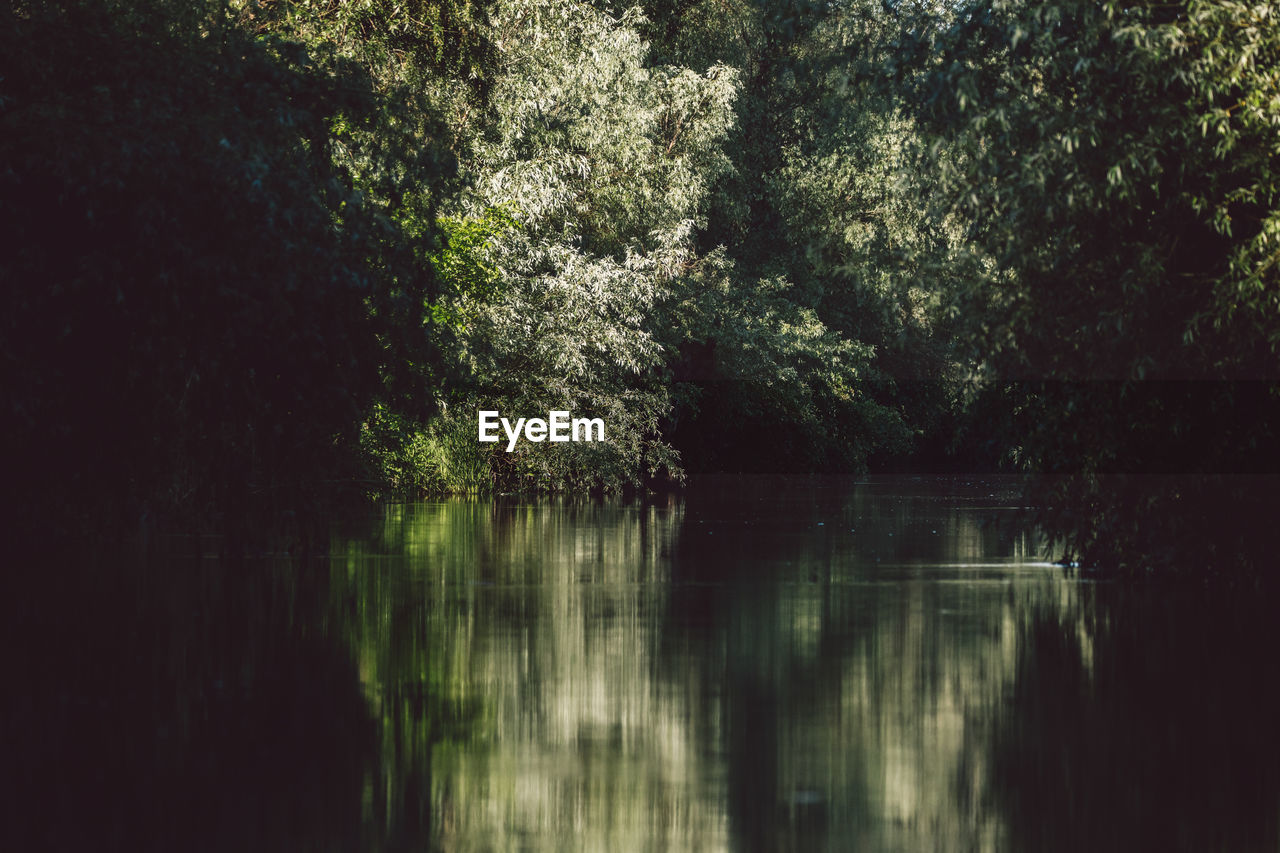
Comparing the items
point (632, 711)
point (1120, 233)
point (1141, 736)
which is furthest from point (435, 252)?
point (1141, 736)

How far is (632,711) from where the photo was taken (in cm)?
1055

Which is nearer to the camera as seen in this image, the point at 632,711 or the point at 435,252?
the point at 632,711

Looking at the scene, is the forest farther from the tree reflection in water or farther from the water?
the tree reflection in water

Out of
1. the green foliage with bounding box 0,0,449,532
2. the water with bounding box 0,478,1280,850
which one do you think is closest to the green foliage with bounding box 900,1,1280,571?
the water with bounding box 0,478,1280,850

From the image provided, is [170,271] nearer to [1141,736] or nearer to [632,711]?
[632,711]

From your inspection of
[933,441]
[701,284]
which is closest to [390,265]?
[701,284]

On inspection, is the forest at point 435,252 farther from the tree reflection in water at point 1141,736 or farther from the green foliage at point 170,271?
the tree reflection in water at point 1141,736

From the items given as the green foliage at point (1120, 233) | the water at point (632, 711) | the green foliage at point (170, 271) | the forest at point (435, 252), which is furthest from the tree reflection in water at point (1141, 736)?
the green foliage at point (170, 271)

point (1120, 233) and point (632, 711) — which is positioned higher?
point (1120, 233)

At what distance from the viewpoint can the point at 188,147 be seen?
56.7 ft

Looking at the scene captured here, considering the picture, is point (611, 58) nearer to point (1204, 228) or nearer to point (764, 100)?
point (764, 100)

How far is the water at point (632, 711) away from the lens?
746 cm

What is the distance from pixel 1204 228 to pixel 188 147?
1015 cm

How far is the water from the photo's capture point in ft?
24.5
